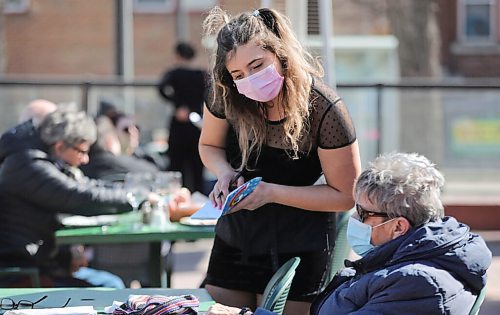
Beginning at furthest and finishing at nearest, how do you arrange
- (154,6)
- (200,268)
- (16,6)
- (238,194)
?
1. (154,6)
2. (16,6)
3. (200,268)
4. (238,194)

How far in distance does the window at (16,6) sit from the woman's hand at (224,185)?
2142cm

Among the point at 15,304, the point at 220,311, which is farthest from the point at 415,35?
the point at 220,311

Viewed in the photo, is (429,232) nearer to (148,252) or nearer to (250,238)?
(250,238)

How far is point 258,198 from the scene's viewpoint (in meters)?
3.31

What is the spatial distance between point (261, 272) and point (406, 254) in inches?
28.7

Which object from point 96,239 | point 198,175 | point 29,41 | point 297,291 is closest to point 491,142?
point 198,175

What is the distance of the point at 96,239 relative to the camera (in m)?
5.11

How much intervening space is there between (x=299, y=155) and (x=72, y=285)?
6.79 feet

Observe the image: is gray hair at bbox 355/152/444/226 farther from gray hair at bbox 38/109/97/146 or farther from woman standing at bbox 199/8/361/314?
gray hair at bbox 38/109/97/146

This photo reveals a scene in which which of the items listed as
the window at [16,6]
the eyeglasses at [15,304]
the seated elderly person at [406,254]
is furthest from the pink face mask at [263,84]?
the window at [16,6]

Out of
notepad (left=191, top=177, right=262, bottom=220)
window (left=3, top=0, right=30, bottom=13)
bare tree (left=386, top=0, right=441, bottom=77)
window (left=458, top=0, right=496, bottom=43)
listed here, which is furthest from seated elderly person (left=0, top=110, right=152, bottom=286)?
window (left=458, top=0, right=496, bottom=43)

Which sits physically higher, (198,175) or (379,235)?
(379,235)

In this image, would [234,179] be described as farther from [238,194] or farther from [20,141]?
[20,141]

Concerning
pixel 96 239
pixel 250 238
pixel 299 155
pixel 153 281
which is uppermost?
pixel 299 155
